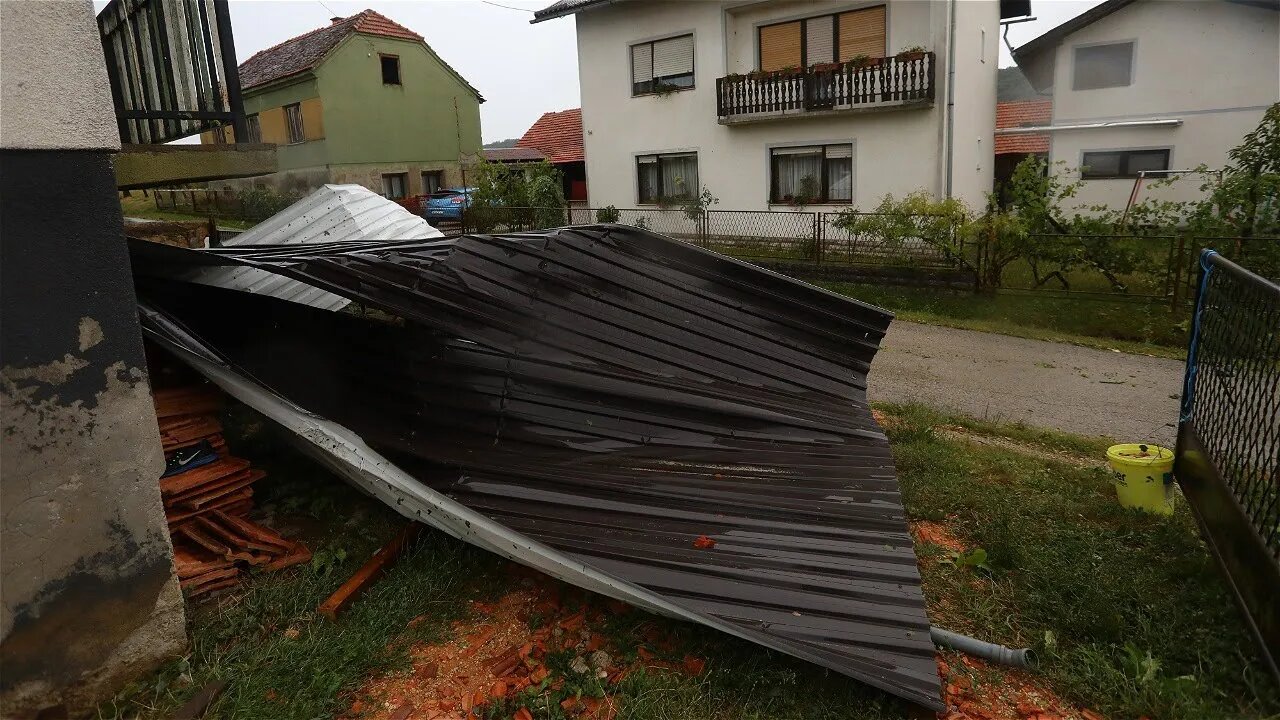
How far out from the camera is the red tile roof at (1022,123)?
865 inches

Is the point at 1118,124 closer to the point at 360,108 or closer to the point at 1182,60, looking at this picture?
the point at 1182,60

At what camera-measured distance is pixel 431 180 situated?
91.7ft

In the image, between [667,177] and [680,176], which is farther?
[667,177]

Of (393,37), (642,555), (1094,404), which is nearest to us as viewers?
(642,555)

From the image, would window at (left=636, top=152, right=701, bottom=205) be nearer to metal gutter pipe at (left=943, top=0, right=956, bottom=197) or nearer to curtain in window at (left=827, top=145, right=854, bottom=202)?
curtain in window at (left=827, top=145, right=854, bottom=202)

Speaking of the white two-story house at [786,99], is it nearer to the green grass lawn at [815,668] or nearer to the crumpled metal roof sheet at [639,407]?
the crumpled metal roof sheet at [639,407]

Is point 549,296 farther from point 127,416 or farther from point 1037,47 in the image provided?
point 1037,47

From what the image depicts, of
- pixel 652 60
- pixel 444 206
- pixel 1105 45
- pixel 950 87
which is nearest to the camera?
pixel 950 87

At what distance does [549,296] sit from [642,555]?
1640mm

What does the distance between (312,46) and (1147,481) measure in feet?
93.0

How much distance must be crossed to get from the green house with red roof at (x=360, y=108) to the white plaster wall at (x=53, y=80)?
23068 millimetres

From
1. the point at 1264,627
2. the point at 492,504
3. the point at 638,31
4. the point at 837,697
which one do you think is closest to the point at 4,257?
the point at 492,504

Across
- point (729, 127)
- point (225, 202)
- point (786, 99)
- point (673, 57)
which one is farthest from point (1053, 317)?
point (225, 202)

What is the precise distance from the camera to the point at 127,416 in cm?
304
